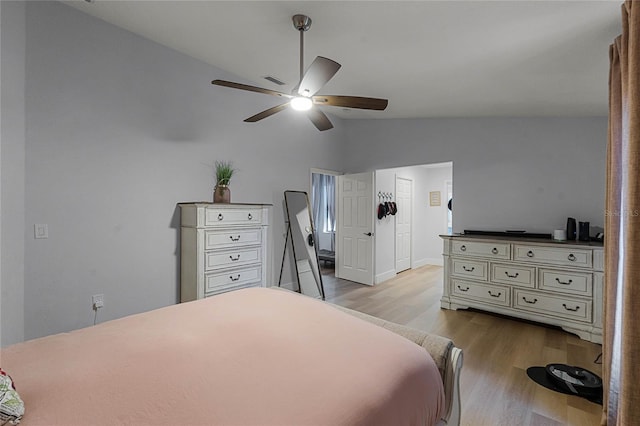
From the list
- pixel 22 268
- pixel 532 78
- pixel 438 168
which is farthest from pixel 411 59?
pixel 438 168

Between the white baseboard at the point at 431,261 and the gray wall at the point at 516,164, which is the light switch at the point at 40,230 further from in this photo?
the white baseboard at the point at 431,261

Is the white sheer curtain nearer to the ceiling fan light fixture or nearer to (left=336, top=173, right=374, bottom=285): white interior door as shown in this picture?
(left=336, top=173, right=374, bottom=285): white interior door

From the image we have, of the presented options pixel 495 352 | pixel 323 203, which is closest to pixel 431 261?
pixel 323 203

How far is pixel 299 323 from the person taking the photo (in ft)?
5.19

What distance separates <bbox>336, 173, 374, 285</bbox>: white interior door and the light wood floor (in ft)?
1.45

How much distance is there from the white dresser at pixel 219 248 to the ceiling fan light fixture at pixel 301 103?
142 centimetres

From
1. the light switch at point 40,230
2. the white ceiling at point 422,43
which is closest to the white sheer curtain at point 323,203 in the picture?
the white ceiling at point 422,43

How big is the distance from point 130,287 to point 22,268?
0.84 metres

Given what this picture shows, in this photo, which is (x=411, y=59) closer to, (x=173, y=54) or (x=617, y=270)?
(x=617, y=270)

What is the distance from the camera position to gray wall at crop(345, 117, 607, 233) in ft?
11.8

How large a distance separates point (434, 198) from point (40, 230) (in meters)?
6.87

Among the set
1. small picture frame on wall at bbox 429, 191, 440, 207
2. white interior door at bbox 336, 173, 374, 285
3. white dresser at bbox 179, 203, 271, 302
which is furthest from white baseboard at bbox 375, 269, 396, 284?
white dresser at bbox 179, 203, 271, 302

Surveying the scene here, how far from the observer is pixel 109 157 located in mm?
2873

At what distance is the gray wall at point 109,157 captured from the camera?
2.51 meters
